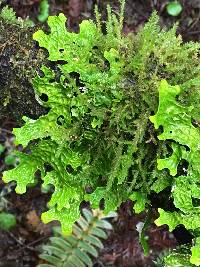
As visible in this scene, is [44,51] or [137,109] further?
[44,51]

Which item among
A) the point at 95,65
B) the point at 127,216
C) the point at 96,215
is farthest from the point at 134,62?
the point at 127,216

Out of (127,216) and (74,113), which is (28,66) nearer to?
(74,113)

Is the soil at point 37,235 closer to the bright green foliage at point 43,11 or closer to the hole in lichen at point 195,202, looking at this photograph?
the bright green foliage at point 43,11

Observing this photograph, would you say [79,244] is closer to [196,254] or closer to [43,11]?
[196,254]

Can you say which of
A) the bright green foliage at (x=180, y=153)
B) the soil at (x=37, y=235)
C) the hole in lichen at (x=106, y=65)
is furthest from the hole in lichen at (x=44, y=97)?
the soil at (x=37, y=235)

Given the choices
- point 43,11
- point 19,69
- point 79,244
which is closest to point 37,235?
point 79,244

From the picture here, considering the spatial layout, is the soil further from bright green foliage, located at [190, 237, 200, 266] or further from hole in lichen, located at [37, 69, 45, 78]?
hole in lichen, located at [37, 69, 45, 78]
